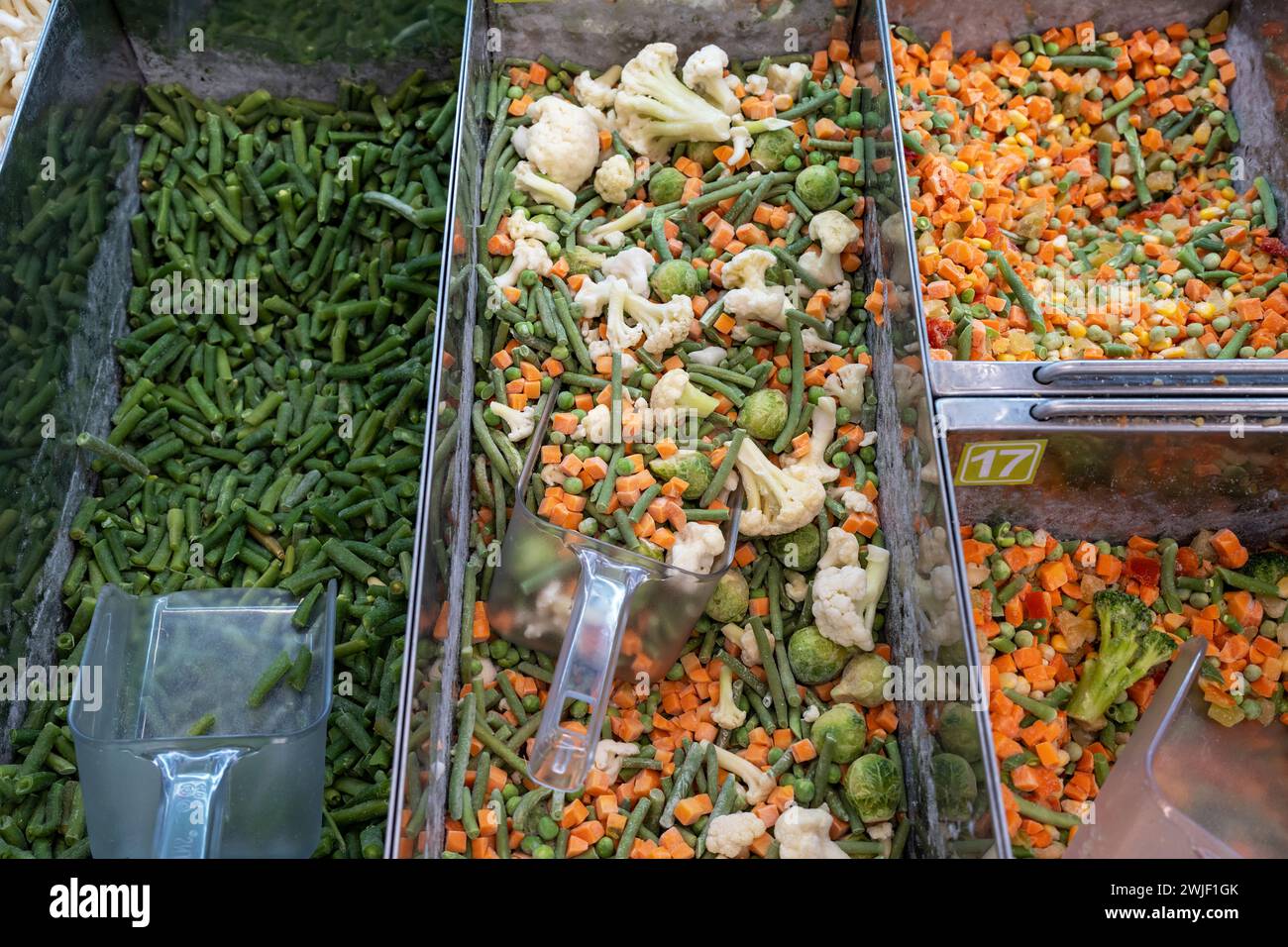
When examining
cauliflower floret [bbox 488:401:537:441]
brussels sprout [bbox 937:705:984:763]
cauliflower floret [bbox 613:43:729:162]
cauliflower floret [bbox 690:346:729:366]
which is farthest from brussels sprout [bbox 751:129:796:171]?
brussels sprout [bbox 937:705:984:763]

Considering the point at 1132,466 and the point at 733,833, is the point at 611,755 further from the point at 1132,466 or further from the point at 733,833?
the point at 1132,466

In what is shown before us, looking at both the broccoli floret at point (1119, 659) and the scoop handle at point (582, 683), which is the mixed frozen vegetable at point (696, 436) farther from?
the broccoli floret at point (1119, 659)

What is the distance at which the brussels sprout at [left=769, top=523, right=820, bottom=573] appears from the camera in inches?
105

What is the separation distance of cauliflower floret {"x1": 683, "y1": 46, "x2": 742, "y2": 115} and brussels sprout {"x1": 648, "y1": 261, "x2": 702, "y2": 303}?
66 centimetres

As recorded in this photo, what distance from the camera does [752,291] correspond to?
289 centimetres

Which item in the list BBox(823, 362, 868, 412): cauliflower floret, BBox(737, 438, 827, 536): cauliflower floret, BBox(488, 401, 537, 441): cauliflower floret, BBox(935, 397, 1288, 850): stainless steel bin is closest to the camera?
BBox(935, 397, 1288, 850): stainless steel bin

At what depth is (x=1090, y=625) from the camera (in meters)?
2.69

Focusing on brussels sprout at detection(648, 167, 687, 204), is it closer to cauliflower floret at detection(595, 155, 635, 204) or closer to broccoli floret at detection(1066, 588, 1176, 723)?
cauliflower floret at detection(595, 155, 635, 204)

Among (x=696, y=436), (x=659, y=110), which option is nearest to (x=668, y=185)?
(x=659, y=110)

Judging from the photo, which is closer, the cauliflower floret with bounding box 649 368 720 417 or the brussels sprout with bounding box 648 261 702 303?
the cauliflower floret with bounding box 649 368 720 417

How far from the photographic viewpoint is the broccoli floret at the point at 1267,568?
2.70 m

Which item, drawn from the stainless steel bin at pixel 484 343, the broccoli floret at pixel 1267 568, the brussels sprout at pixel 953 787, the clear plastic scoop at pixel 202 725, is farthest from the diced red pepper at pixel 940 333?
the clear plastic scoop at pixel 202 725

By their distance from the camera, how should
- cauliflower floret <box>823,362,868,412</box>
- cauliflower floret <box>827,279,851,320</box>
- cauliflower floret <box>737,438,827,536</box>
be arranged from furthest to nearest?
cauliflower floret <box>827,279,851,320</box>
cauliflower floret <box>823,362,868,412</box>
cauliflower floret <box>737,438,827,536</box>

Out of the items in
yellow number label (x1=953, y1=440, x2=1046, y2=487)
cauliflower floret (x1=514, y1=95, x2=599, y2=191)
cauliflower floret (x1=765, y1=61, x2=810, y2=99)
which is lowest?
yellow number label (x1=953, y1=440, x2=1046, y2=487)
